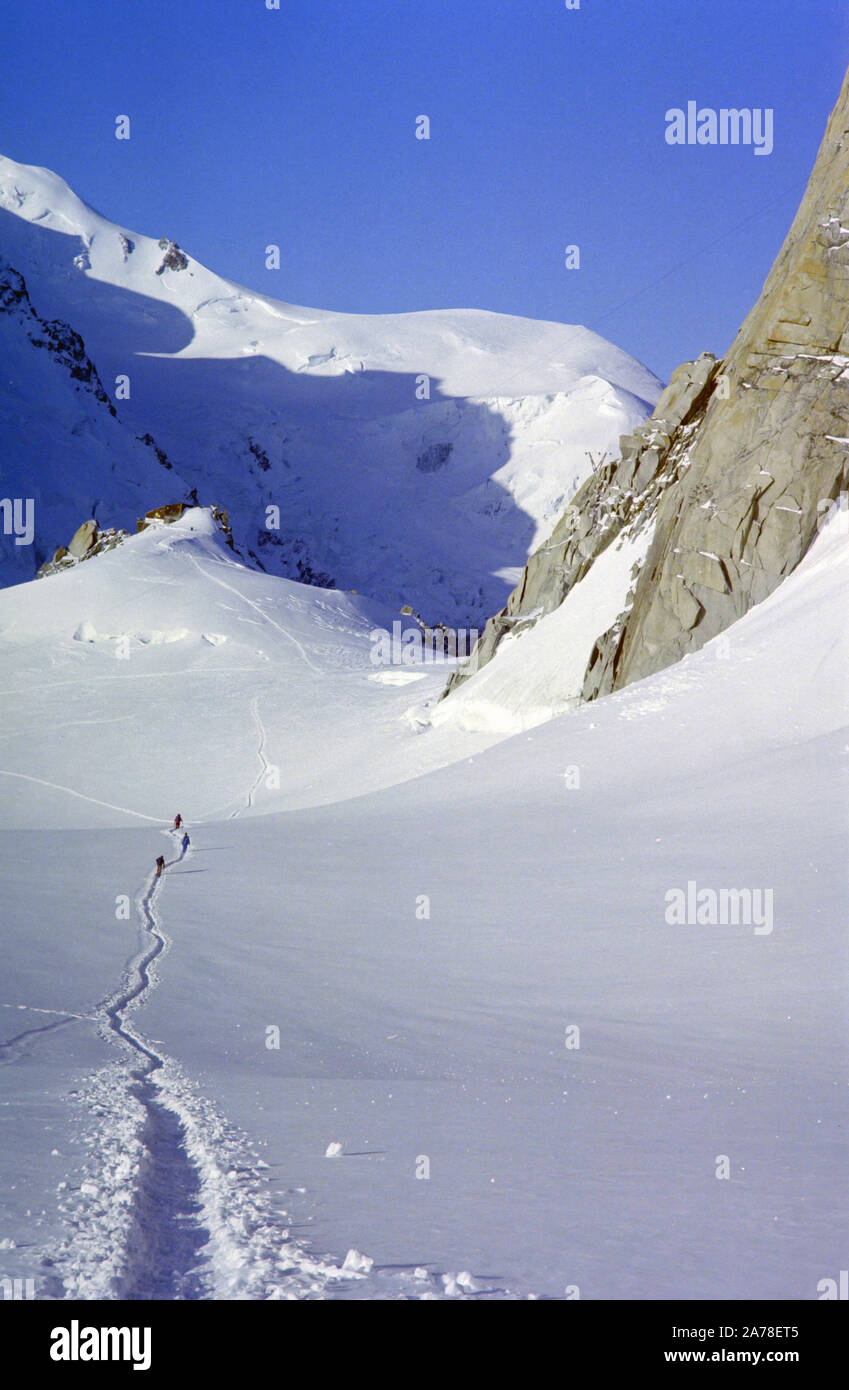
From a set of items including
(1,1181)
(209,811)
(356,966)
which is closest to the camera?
(1,1181)

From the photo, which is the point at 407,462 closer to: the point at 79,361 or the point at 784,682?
the point at 79,361

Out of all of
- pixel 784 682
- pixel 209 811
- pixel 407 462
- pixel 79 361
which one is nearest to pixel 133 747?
pixel 209 811

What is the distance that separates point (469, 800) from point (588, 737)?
8.37ft

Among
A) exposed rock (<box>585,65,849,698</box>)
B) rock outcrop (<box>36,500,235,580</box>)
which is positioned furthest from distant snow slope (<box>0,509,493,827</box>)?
exposed rock (<box>585,65,849,698</box>)

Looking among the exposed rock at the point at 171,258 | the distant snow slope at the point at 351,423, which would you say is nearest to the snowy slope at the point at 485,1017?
the distant snow slope at the point at 351,423

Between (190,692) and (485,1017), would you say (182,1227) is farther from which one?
(190,692)

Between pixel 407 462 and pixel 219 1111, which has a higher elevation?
pixel 407 462

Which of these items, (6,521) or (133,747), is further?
(6,521)

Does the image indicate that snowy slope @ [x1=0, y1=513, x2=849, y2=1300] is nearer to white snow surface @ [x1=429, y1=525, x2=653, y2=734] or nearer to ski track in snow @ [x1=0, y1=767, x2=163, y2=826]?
white snow surface @ [x1=429, y1=525, x2=653, y2=734]

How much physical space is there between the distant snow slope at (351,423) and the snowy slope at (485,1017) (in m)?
89.3

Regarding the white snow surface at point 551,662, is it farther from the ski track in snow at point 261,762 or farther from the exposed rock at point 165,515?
the exposed rock at point 165,515

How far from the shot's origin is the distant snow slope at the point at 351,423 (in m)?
117

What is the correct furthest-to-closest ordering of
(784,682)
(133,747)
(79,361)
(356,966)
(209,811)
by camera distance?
1. (79,361)
2. (133,747)
3. (209,811)
4. (784,682)
5. (356,966)

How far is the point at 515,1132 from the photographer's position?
7.14 m
